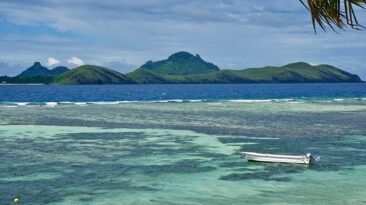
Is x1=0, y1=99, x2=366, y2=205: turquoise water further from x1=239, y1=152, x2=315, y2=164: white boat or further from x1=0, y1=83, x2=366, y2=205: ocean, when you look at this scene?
x1=239, y1=152, x2=315, y2=164: white boat

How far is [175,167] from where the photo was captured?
2833 centimetres

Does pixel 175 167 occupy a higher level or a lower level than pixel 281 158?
lower

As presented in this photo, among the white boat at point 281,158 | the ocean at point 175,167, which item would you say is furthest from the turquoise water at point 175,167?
the white boat at point 281,158

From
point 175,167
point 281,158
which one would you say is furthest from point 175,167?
point 281,158

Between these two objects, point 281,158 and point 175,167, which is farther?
point 281,158

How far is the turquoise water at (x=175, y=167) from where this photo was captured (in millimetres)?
21688

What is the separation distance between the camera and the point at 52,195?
Result: 21.5 m

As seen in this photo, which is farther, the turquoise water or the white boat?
the white boat

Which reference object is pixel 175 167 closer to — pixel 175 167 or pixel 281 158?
pixel 175 167

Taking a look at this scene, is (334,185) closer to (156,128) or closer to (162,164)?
(162,164)

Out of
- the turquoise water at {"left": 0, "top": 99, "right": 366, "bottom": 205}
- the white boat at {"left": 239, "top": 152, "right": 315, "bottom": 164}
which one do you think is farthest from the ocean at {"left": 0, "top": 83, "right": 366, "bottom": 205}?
the white boat at {"left": 239, "top": 152, "right": 315, "bottom": 164}

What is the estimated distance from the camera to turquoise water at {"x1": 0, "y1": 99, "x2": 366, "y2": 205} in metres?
21.7

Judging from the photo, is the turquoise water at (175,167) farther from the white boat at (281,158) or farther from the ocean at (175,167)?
the white boat at (281,158)

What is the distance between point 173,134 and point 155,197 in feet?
79.3
